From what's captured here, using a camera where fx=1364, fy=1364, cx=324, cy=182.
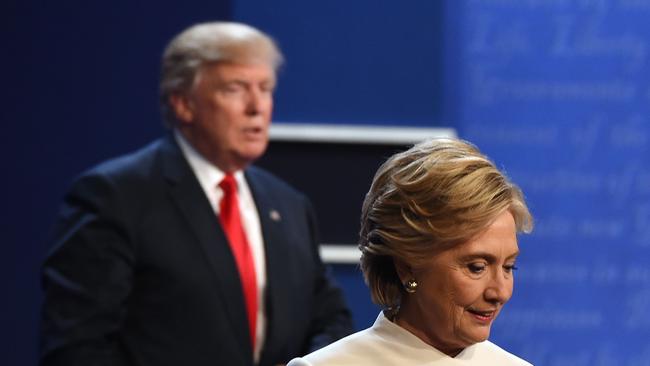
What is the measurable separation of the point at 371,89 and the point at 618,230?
99 cm

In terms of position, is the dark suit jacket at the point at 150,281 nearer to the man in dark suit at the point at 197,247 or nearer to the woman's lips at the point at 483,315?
the man in dark suit at the point at 197,247

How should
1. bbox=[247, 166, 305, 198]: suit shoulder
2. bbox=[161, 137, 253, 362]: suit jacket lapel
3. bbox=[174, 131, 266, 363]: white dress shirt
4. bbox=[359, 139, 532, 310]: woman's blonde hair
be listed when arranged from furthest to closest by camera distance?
1. bbox=[247, 166, 305, 198]: suit shoulder
2. bbox=[174, 131, 266, 363]: white dress shirt
3. bbox=[161, 137, 253, 362]: suit jacket lapel
4. bbox=[359, 139, 532, 310]: woman's blonde hair

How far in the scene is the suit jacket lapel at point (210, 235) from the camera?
12.1ft

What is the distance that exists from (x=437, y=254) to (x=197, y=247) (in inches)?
54.5

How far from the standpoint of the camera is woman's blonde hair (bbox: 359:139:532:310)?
2393 mm

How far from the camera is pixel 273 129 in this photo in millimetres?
4641

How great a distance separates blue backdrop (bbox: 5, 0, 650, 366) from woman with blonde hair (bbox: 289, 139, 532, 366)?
213 centimetres

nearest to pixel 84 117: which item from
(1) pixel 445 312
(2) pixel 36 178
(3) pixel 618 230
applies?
(2) pixel 36 178

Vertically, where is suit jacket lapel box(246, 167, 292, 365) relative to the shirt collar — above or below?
below

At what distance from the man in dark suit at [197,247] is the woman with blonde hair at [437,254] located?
3.78 feet

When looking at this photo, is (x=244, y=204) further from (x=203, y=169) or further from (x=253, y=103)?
(x=253, y=103)

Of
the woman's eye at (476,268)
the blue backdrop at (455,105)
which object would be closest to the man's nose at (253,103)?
the blue backdrop at (455,105)

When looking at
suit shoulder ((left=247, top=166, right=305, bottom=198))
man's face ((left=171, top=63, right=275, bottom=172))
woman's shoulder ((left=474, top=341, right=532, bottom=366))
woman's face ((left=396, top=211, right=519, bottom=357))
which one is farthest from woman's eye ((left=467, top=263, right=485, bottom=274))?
suit shoulder ((left=247, top=166, right=305, bottom=198))

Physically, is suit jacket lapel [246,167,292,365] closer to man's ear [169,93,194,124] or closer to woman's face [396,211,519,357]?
man's ear [169,93,194,124]
